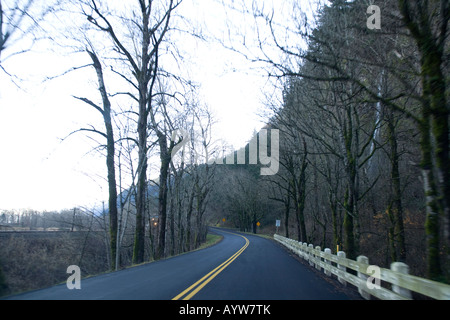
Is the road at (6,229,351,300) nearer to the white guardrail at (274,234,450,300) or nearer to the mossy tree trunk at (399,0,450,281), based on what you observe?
the white guardrail at (274,234,450,300)

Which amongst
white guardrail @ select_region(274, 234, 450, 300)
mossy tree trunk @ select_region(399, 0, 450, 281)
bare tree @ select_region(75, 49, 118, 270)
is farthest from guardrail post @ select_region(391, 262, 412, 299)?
bare tree @ select_region(75, 49, 118, 270)

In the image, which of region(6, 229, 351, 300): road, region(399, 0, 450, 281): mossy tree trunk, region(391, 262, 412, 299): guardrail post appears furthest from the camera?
region(6, 229, 351, 300): road

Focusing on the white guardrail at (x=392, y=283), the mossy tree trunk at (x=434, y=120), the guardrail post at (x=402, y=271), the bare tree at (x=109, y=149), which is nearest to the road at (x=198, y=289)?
the white guardrail at (x=392, y=283)

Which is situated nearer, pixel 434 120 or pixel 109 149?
pixel 434 120

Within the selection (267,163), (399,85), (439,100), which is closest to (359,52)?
(399,85)

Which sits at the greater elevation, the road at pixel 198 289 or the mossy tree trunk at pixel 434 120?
the mossy tree trunk at pixel 434 120

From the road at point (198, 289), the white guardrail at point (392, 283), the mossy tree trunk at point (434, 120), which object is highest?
the mossy tree trunk at point (434, 120)

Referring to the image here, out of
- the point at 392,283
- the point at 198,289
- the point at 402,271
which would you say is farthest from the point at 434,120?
the point at 198,289

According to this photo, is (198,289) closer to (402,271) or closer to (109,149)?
(402,271)

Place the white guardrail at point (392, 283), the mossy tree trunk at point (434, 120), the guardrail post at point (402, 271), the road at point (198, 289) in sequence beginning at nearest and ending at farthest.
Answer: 1. the white guardrail at point (392, 283)
2. the guardrail post at point (402, 271)
3. the mossy tree trunk at point (434, 120)
4. the road at point (198, 289)

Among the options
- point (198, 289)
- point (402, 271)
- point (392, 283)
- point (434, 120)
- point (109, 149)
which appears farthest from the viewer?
point (109, 149)

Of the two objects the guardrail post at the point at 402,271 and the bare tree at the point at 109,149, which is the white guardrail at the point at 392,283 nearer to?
the guardrail post at the point at 402,271

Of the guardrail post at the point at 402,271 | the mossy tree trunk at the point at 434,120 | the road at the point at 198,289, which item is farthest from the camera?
the road at the point at 198,289

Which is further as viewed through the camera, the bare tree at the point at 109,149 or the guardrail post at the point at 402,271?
the bare tree at the point at 109,149
